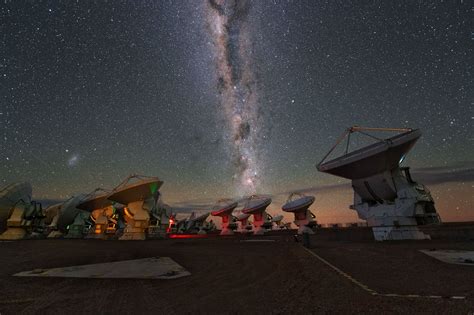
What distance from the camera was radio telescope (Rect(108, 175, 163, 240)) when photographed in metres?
38.6

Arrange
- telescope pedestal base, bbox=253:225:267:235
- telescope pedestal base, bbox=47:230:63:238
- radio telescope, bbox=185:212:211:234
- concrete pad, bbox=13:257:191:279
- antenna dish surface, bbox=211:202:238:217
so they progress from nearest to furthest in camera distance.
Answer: concrete pad, bbox=13:257:191:279 → telescope pedestal base, bbox=47:230:63:238 → telescope pedestal base, bbox=253:225:267:235 → antenna dish surface, bbox=211:202:238:217 → radio telescope, bbox=185:212:211:234

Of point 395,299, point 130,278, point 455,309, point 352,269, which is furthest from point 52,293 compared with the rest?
point 352,269

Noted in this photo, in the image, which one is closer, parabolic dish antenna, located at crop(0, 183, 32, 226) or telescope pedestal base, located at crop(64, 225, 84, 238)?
parabolic dish antenna, located at crop(0, 183, 32, 226)

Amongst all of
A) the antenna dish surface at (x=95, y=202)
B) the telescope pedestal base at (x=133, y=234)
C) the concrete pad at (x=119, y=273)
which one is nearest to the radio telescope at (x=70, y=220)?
the antenna dish surface at (x=95, y=202)

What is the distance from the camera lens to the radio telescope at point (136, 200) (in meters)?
38.6

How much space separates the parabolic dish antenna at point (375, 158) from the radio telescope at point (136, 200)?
964 inches

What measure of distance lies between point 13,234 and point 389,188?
169 feet

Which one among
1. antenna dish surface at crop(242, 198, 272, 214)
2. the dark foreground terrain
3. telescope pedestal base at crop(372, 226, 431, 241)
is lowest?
the dark foreground terrain

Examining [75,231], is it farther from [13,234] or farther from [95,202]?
[13,234]

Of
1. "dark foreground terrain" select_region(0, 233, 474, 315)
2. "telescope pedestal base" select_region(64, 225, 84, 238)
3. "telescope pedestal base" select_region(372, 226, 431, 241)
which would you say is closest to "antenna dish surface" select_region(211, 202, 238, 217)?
"telescope pedestal base" select_region(64, 225, 84, 238)

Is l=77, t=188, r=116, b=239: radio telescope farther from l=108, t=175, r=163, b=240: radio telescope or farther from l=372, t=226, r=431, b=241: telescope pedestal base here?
l=372, t=226, r=431, b=241: telescope pedestal base

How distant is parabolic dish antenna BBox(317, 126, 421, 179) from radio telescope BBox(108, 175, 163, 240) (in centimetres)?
2448

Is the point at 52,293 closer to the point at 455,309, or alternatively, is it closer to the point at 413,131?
the point at 455,309

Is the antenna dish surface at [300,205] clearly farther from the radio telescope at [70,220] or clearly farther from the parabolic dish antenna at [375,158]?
the radio telescope at [70,220]
